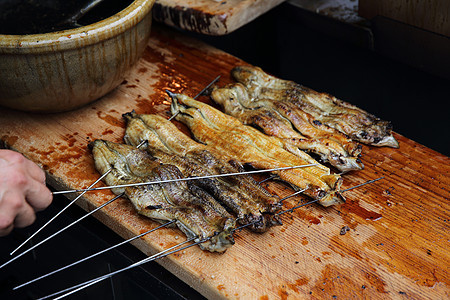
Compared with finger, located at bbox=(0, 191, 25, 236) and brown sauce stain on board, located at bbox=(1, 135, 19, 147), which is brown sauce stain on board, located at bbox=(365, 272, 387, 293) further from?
brown sauce stain on board, located at bbox=(1, 135, 19, 147)

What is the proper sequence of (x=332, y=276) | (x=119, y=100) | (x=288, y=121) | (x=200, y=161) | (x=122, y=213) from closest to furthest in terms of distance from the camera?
(x=332, y=276) < (x=122, y=213) < (x=200, y=161) < (x=288, y=121) < (x=119, y=100)

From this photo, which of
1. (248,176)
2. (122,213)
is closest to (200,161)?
(248,176)

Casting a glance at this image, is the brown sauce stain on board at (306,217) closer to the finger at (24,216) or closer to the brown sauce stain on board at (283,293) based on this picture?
the brown sauce stain on board at (283,293)

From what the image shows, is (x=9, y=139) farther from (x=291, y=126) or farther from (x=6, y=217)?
(x=291, y=126)

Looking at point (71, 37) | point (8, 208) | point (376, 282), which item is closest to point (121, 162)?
point (71, 37)

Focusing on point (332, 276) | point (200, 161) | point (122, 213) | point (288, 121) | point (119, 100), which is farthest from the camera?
point (119, 100)

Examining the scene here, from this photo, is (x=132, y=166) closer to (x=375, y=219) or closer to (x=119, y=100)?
(x=119, y=100)
